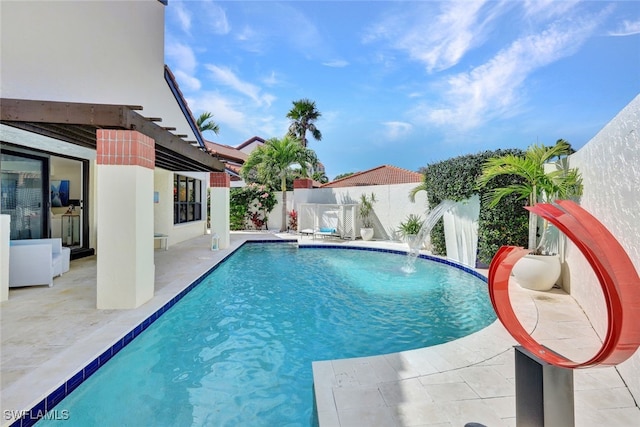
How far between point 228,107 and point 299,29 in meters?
12.3

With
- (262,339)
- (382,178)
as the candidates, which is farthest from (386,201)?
(262,339)

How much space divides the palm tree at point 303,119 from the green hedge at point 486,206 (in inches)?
882

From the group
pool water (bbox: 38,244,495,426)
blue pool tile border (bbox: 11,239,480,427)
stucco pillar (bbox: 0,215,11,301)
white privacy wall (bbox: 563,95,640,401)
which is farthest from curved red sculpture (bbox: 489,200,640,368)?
stucco pillar (bbox: 0,215,11,301)

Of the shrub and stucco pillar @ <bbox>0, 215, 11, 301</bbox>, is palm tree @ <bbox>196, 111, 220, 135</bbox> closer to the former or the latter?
the shrub

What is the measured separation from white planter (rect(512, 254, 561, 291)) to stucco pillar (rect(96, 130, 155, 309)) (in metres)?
7.38

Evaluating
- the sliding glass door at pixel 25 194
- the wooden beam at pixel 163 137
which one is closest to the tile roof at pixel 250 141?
the wooden beam at pixel 163 137

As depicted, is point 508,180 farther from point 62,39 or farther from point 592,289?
point 62,39

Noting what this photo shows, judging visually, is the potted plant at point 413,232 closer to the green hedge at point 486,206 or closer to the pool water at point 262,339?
the green hedge at point 486,206

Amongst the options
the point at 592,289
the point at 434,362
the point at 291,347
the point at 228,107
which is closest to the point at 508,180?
the point at 592,289

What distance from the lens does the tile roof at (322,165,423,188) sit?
72.9 ft

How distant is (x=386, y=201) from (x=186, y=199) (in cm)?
962

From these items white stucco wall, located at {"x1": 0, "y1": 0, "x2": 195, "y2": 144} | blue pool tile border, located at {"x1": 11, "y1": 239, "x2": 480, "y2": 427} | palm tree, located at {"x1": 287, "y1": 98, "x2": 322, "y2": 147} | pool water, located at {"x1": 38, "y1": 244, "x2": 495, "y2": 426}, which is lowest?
pool water, located at {"x1": 38, "y1": 244, "x2": 495, "y2": 426}

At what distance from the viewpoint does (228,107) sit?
23250 millimetres

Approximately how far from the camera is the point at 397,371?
11.1 ft
